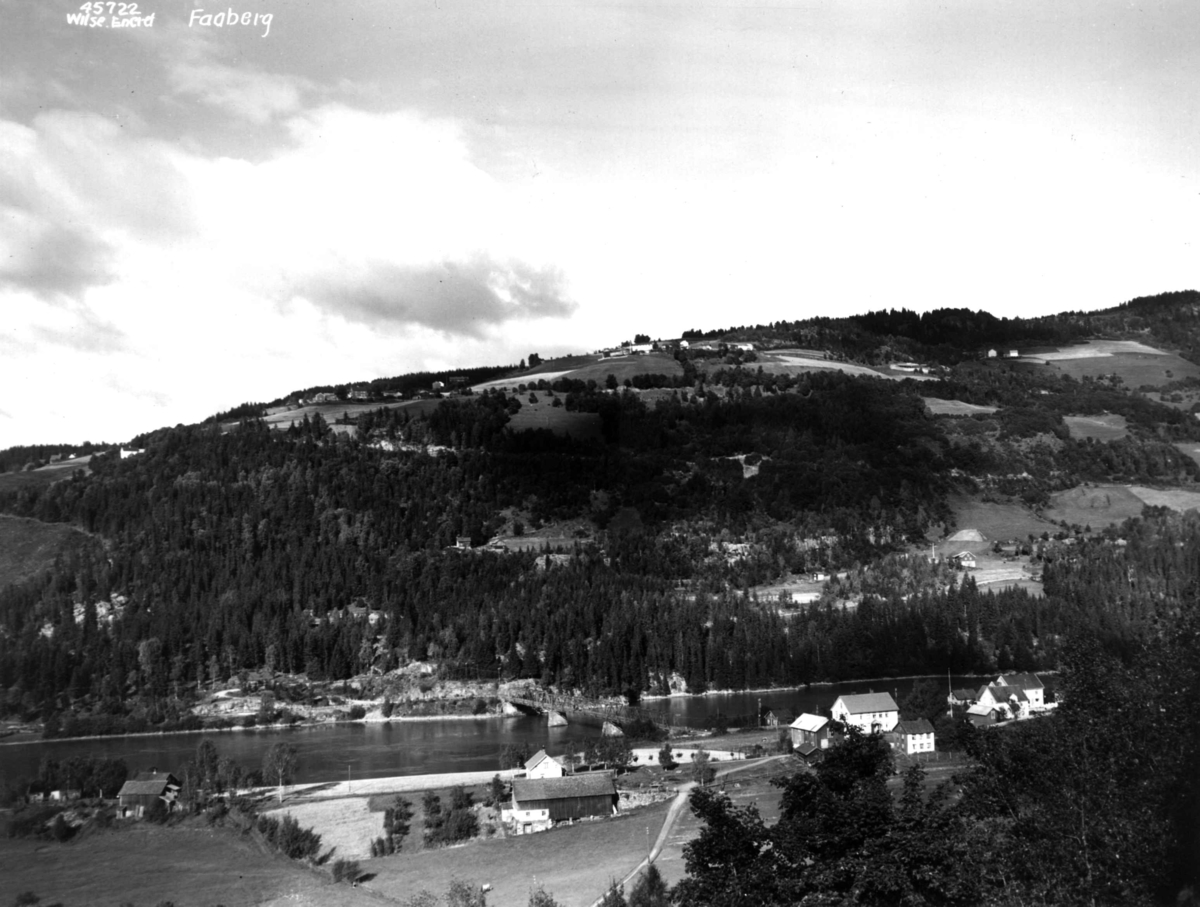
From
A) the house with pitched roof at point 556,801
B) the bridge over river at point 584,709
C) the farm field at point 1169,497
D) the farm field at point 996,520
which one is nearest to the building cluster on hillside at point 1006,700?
the bridge over river at point 584,709

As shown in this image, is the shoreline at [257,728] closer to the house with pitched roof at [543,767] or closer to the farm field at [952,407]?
the house with pitched roof at [543,767]

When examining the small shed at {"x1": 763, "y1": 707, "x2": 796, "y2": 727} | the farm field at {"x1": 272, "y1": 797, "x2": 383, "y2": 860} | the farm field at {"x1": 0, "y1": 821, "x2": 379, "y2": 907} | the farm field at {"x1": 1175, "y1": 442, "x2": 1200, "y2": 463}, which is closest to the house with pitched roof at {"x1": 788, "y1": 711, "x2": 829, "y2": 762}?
the small shed at {"x1": 763, "y1": 707, "x2": 796, "y2": 727}

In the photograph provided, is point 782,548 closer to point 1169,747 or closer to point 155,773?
point 155,773

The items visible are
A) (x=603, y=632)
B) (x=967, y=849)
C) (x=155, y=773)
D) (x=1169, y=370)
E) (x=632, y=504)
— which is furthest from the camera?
(x=1169, y=370)

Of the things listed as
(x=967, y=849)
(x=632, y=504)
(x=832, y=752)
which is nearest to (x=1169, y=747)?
(x=967, y=849)

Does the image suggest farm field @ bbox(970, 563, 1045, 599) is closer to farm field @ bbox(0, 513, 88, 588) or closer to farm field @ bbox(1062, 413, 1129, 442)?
farm field @ bbox(1062, 413, 1129, 442)

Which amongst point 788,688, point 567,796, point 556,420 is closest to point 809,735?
point 567,796
